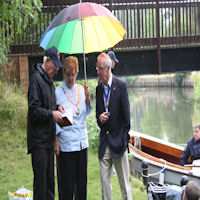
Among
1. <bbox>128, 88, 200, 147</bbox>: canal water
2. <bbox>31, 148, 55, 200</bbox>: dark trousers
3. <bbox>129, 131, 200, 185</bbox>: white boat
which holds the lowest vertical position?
<bbox>128, 88, 200, 147</bbox>: canal water

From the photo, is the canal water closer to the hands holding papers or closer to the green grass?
the green grass

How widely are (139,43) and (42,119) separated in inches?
306

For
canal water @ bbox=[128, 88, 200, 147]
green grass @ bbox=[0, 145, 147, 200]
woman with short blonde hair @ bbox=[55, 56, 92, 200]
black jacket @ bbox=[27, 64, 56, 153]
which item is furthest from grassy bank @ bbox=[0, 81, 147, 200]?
canal water @ bbox=[128, 88, 200, 147]

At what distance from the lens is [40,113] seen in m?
3.58

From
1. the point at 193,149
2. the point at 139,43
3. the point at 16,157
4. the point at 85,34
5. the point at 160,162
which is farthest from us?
the point at 139,43

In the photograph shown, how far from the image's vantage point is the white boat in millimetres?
7195

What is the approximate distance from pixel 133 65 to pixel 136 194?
18.6 ft

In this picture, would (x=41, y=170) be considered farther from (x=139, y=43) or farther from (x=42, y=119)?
(x=139, y=43)

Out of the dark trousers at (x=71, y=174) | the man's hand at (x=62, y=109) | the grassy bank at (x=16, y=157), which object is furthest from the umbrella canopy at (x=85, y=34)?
the grassy bank at (x=16, y=157)

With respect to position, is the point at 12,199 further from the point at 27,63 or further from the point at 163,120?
the point at 163,120

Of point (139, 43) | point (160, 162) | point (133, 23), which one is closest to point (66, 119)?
point (160, 162)

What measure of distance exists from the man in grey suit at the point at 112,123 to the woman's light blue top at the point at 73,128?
0.24 meters

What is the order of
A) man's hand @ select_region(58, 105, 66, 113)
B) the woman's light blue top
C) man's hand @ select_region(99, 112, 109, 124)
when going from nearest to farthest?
man's hand @ select_region(58, 105, 66, 113)
the woman's light blue top
man's hand @ select_region(99, 112, 109, 124)

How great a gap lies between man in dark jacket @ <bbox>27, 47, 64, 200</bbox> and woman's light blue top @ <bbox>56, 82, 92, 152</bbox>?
15cm
